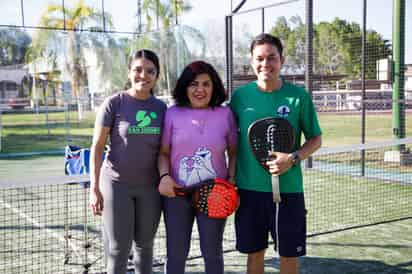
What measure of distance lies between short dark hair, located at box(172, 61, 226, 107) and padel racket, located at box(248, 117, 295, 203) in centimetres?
26

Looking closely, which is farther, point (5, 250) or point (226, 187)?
point (5, 250)

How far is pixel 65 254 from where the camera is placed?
4.73 metres

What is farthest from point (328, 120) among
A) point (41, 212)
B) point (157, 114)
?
point (157, 114)

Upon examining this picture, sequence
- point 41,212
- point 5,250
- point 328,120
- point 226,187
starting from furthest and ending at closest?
point 328,120 < point 41,212 < point 5,250 < point 226,187

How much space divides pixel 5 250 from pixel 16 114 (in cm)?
2395

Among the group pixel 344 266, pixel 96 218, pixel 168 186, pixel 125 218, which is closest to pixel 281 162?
pixel 168 186

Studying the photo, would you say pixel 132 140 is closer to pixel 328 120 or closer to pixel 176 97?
pixel 176 97

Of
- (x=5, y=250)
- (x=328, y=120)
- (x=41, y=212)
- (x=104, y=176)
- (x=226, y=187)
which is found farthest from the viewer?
(x=328, y=120)

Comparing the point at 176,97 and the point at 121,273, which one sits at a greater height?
the point at 176,97

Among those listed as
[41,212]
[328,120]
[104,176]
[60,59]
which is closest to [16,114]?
[60,59]

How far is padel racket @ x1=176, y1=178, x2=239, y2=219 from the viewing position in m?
2.85

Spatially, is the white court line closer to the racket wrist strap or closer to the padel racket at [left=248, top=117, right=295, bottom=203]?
the padel racket at [left=248, top=117, right=295, bottom=203]

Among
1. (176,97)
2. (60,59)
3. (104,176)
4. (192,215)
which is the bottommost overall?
(192,215)

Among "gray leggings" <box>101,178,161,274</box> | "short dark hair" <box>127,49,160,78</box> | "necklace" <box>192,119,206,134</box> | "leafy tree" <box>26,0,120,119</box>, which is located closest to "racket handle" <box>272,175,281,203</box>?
"necklace" <box>192,119,206,134</box>
